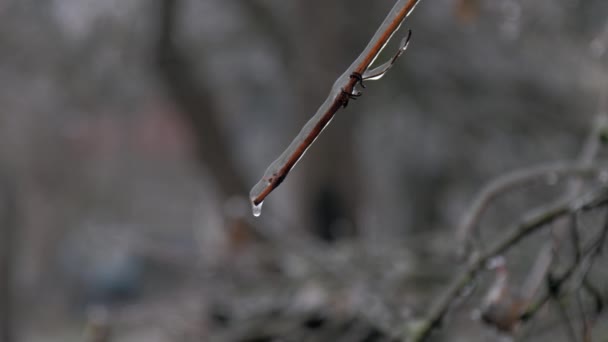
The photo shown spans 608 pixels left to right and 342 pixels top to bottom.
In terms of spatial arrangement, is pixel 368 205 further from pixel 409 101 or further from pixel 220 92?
pixel 220 92

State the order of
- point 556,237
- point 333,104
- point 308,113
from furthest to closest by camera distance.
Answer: point 308,113 → point 556,237 → point 333,104

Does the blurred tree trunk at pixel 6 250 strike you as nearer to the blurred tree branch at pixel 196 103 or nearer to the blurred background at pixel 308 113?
the blurred background at pixel 308 113

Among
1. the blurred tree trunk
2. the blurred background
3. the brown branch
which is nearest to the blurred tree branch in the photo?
the blurred background

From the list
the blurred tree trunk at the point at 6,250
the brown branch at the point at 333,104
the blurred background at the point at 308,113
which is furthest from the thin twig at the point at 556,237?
the blurred tree trunk at the point at 6,250

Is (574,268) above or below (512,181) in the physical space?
below

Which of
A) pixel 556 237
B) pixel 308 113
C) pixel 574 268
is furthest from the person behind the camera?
pixel 308 113

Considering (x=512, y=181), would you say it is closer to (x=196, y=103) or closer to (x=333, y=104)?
(x=333, y=104)

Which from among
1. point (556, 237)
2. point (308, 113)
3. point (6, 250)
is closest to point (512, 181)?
point (556, 237)

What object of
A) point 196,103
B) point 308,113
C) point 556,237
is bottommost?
point 556,237
